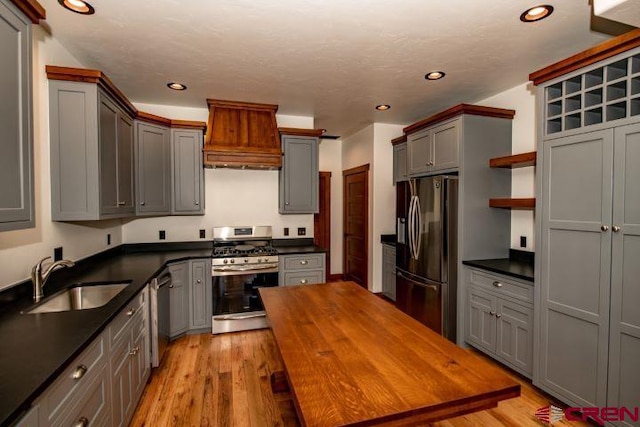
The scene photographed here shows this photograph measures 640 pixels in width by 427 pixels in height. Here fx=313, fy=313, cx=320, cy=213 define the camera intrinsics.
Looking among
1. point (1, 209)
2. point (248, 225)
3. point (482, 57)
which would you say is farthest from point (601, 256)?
point (248, 225)

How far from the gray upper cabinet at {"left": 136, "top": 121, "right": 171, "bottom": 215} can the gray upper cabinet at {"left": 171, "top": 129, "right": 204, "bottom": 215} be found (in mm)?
64

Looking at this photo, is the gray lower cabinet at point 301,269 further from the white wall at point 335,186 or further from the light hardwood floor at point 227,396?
the white wall at point 335,186

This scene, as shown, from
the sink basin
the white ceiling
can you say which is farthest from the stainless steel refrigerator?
the sink basin

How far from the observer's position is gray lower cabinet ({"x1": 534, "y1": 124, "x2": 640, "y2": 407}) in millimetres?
1832

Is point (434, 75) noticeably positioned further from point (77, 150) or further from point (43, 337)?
point (43, 337)

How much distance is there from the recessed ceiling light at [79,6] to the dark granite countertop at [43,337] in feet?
5.71

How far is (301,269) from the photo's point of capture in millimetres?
3686

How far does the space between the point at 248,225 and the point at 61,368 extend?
A: 117 inches

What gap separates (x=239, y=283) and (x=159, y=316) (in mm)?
901

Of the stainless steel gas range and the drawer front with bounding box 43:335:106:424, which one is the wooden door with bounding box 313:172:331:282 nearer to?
the stainless steel gas range

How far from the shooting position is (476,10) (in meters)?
1.94

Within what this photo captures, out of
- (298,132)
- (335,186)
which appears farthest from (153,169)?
(335,186)

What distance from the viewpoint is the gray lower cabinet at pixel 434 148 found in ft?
10.4

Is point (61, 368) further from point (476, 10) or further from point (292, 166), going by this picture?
point (292, 166)
